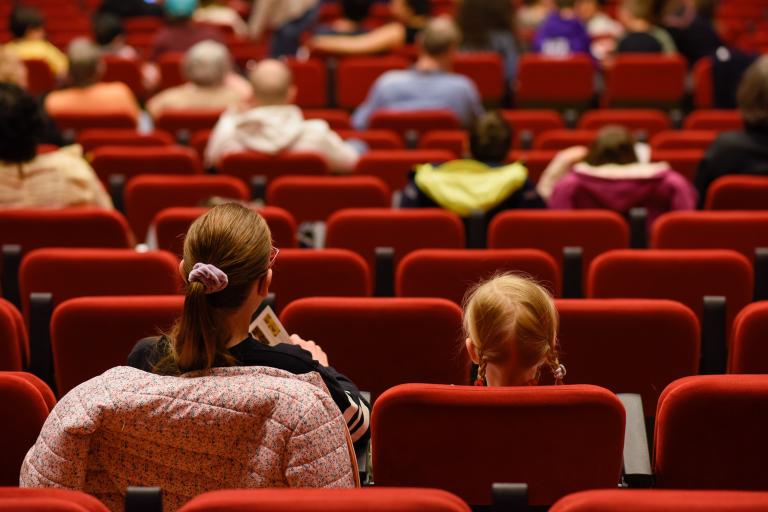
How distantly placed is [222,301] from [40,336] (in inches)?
37.4

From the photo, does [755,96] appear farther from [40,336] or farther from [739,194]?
[40,336]

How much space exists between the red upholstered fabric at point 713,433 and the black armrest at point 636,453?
6 cm

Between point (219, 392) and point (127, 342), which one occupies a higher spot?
point (219, 392)

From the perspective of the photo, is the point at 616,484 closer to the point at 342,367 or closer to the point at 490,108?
the point at 342,367

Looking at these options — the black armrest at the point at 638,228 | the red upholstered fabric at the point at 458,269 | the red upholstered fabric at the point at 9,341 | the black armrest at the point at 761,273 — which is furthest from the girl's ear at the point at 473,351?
the black armrest at the point at 638,228

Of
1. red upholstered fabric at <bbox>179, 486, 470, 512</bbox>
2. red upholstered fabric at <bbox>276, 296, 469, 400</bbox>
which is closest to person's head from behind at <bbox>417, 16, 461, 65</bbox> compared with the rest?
red upholstered fabric at <bbox>276, 296, 469, 400</bbox>

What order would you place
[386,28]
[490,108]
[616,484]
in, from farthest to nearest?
1. [386,28]
2. [490,108]
3. [616,484]

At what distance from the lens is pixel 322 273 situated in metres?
3.04

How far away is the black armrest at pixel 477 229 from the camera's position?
12.3 ft

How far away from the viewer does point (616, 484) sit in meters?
1.98

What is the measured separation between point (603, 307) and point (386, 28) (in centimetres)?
565

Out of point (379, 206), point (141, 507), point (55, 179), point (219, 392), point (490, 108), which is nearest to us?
point (141, 507)

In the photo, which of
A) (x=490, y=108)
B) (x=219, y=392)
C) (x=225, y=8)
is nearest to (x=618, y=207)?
(x=219, y=392)

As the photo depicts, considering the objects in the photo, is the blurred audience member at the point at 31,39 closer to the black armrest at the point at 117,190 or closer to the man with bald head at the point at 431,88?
the man with bald head at the point at 431,88
